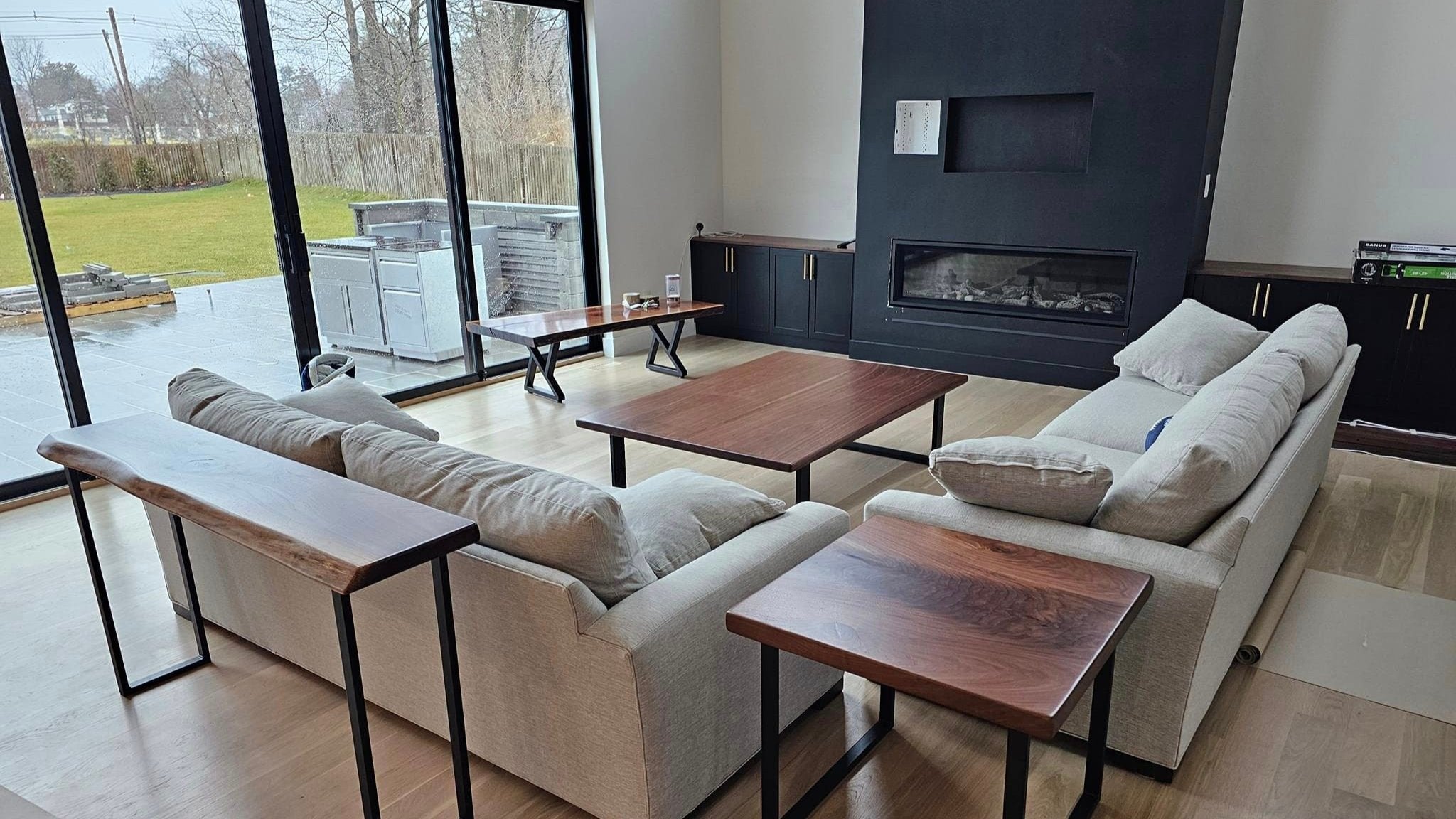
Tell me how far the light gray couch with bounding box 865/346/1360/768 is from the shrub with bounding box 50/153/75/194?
3.73 meters

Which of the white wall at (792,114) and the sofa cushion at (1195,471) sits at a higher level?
the white wall at (792,114)

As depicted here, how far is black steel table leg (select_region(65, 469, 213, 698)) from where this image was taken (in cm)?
222

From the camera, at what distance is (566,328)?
16.4 ft

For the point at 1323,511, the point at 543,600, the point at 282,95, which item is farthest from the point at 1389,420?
the point at 282,95

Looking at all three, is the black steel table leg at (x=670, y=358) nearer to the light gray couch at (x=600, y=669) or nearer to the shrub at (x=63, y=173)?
the shrub at (x=63, y=173)

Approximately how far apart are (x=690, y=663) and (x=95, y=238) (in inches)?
145

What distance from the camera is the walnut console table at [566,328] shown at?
4895 millimetres

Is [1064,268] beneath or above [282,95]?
beneath

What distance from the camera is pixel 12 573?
3092 mm

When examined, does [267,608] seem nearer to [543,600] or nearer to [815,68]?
[543,600]

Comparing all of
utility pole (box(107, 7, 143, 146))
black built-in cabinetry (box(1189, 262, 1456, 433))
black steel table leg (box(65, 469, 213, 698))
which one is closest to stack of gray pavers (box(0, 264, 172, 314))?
utility pole (box(107, 7, 143, 146))

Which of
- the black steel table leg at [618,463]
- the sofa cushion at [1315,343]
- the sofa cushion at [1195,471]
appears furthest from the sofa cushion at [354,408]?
the sofa cushion at [1315,343]

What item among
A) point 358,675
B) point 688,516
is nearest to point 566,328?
point 688,516

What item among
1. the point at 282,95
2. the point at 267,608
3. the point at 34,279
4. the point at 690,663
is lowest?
the point at 267,608
